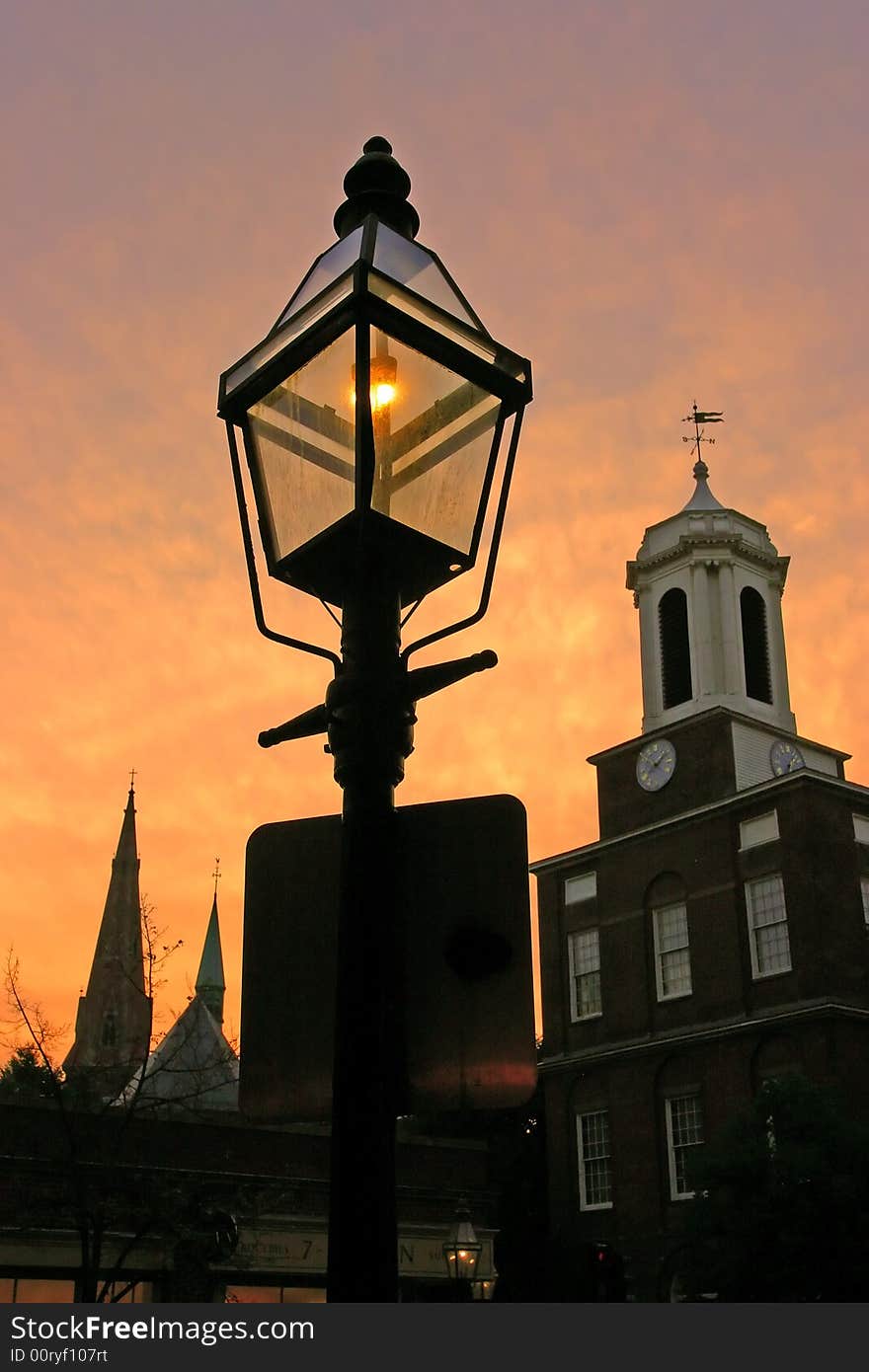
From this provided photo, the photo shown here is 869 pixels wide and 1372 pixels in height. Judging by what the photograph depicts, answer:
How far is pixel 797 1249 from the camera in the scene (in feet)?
84.6

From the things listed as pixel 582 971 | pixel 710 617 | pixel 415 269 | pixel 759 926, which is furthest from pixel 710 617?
pixel 415 269

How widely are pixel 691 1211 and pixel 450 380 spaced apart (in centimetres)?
2743

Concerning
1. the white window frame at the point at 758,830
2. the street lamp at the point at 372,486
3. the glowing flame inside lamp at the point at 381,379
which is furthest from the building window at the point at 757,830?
the glowing flame inside lamp at the point at 381,379

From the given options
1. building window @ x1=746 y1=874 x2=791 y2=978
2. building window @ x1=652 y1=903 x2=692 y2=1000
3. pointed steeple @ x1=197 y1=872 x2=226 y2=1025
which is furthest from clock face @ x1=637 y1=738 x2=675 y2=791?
pointed steeple @ x1=197 y1=872 x2=226 y2=1025

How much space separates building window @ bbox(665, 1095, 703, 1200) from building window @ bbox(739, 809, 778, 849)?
6.71m

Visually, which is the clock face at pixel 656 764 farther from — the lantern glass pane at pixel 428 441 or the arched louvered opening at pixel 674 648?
the lantern glass pane at pixel 428 441

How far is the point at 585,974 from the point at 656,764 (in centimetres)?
643

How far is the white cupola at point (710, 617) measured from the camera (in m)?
40.7

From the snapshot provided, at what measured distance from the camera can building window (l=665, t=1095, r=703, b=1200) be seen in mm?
35250

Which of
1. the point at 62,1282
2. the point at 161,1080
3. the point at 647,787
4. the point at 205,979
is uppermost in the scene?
the point at 205,979

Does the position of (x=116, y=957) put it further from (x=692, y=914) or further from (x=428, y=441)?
(x=428, y=441)

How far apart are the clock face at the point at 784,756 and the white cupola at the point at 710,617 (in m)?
0.62

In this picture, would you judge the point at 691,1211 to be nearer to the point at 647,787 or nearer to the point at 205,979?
the point at 647,787
